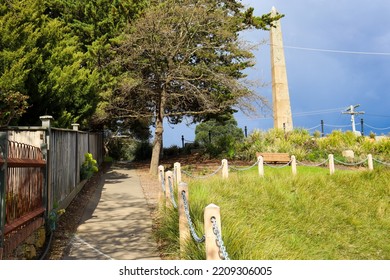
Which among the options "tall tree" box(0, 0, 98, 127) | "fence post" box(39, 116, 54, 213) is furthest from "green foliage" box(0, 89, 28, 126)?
"fence post" box(39, 116, 54, 213)

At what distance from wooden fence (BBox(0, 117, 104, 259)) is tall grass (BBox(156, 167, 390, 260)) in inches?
72.3

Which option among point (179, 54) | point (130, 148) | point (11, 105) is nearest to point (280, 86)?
point (179, 54)

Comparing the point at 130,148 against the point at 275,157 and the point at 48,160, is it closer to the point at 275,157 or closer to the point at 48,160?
the point at 275,157

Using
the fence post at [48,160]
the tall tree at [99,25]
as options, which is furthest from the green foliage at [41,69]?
the fence post at [48,160]

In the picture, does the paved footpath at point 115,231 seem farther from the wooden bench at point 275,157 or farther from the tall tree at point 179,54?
the wooden bench at point 275,157

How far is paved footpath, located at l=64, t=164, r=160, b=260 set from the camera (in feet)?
16.0

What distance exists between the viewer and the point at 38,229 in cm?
518

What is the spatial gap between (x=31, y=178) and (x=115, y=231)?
160 centimetres

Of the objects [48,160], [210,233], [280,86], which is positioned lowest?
[210,233]

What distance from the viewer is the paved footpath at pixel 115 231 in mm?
4883

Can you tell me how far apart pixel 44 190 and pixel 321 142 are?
1652 cm

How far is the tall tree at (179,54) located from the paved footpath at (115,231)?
249 inches

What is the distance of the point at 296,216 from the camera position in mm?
7805
